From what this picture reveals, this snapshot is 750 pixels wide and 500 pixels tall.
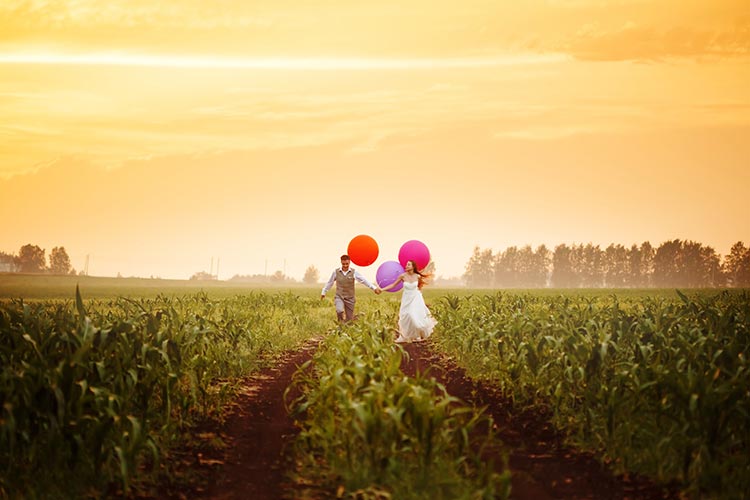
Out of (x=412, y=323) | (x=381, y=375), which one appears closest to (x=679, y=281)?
(x=412, y=323)

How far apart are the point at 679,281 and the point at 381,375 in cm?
18460

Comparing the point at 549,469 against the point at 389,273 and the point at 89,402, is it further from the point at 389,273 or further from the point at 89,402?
the point at 389,273

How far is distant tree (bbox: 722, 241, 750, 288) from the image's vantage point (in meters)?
159

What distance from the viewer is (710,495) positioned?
6664mm

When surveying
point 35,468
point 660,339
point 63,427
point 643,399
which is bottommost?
point 35,468

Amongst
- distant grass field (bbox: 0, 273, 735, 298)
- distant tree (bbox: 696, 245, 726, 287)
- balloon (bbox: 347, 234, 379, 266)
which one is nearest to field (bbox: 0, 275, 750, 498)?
balloon (bbox: 347, 234, 379, 266)

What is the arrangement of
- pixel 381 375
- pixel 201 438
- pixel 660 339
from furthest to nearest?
1. pixel 660 339
2. pixel 201 438
3. pixel 381 375

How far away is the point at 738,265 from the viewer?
163 meters

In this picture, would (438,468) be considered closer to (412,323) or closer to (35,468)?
(35,468)

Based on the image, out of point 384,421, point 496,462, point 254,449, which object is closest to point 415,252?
point 254,449

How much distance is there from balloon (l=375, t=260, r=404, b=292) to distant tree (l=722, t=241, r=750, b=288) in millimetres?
154173

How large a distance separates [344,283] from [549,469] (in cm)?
1194

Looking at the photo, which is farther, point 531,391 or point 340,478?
point 531,391

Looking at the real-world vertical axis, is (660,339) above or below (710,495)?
above
